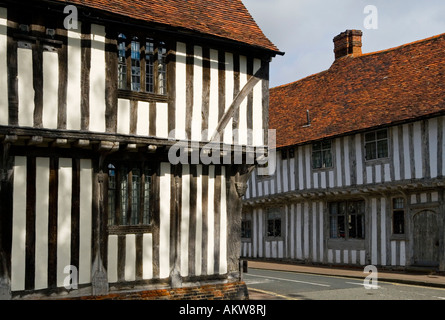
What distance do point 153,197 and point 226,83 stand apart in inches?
111

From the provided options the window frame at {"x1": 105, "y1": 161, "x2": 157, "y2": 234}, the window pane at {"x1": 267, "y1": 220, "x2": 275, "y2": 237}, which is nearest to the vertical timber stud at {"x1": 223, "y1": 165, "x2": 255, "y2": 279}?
the window frame at {"x1": 105, "y1": 161, "x2": 157, "y2": 234}

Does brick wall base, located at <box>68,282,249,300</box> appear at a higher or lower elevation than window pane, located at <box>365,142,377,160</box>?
lower

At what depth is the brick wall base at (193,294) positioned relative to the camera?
9578 millimetres

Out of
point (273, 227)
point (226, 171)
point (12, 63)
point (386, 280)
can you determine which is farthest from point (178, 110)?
point (273, 227)

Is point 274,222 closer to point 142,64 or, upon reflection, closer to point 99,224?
point 142,64

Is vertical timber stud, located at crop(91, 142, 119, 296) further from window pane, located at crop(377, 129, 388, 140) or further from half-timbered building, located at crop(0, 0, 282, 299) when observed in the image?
window pane, located at crop(377, 129, 388, 140)

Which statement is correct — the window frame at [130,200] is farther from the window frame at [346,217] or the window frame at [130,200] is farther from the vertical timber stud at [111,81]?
the window frame at [346,217]

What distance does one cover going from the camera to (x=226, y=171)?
11.2 meters

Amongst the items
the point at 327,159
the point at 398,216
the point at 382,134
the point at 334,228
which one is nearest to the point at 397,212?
the point at 398,216

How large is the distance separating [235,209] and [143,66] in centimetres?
353

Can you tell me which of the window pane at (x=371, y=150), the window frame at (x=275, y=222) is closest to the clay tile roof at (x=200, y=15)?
the window pane at (x=371, y=150)

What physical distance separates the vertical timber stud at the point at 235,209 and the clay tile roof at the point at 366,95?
8.26 metres

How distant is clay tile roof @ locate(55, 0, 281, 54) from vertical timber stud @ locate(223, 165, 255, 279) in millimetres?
2668

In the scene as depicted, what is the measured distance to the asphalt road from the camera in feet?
38.3
